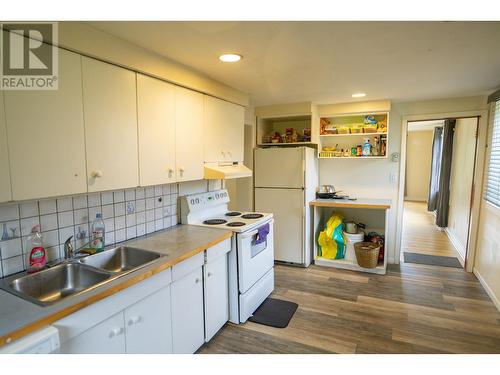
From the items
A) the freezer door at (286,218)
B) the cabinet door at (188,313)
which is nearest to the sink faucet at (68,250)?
the cabinet door at (188,313)

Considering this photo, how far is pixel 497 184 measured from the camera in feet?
9.96

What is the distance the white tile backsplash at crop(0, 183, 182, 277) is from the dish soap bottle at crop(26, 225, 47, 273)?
0.03 metres

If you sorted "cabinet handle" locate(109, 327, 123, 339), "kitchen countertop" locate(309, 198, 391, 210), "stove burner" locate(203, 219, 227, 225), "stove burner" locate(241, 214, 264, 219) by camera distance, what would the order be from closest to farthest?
"cabinet handle" locate(109, 327, 123, 339) < "stove burner" locate(203, 219, 227, 225) < "stove burner" locate(241, 214, 264, 219) < "kitchen countertop" locate(309, 198, 391, 210)

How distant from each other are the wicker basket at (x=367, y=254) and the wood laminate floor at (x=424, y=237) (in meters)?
0.87

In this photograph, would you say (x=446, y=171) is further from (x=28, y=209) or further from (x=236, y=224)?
(x=28, y=209)

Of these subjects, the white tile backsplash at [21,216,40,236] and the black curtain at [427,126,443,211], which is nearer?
the white tile backsplash at [21,216,40,236]

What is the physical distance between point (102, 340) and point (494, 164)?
154 inches

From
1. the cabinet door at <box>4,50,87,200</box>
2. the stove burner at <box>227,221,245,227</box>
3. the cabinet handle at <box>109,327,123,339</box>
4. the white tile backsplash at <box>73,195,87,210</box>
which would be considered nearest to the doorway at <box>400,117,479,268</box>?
the stove burner at <box>227,221,245,227</box>

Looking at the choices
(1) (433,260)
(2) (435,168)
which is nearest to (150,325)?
(1) (433,260)

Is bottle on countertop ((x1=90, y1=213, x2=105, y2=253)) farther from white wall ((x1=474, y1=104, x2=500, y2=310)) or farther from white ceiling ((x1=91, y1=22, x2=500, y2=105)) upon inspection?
white wall ((x1=474, y1=104, x2=500, y2=310))

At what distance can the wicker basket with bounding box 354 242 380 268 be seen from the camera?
362cm
